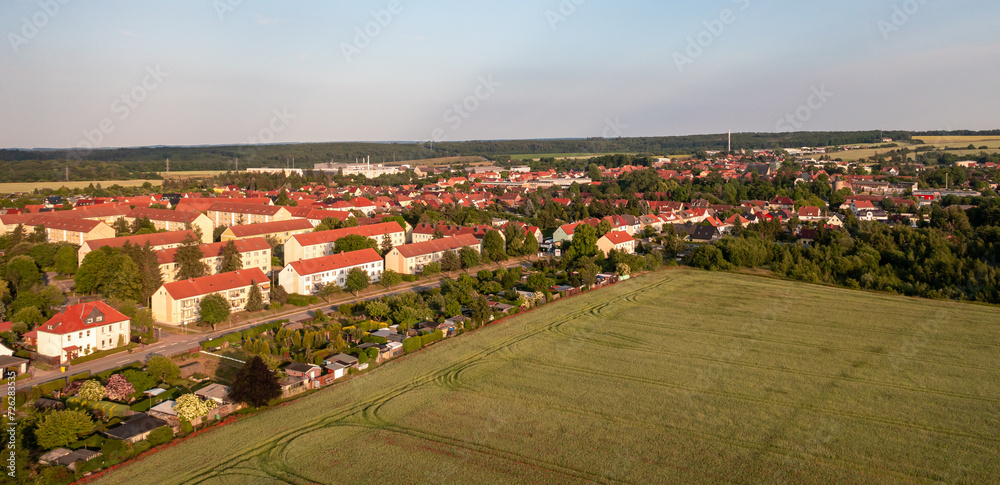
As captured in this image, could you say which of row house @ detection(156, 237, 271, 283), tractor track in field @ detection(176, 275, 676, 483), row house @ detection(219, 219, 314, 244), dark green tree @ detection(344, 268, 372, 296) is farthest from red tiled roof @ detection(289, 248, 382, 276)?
tractor track in field @ detection(176, 275, 676, 483)

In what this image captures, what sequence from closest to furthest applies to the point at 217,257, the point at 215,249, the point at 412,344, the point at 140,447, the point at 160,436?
the point at 140,447
the point at 160,436
the point at 412,344
the point at 217,257
the point at 215,249

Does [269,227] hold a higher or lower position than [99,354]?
higher

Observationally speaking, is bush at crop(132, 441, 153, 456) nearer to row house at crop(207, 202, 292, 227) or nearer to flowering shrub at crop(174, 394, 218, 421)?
flowering shrub at crop(174, 394, 218, 421)

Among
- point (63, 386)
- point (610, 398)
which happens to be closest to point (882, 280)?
point (610, 398)

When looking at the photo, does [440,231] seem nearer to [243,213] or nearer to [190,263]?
[243,213]

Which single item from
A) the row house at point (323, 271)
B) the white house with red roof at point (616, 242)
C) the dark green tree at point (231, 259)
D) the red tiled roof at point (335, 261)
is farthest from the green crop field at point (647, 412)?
the white house with red roof at point (616, 242)

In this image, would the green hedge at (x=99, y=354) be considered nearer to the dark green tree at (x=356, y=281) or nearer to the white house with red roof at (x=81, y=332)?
the white house with red roof at (x=81, y=332)

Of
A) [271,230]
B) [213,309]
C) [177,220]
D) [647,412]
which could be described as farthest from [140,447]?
[177,220]

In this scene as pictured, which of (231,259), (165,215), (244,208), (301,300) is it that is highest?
(244,208)
